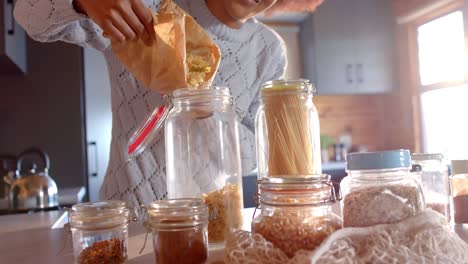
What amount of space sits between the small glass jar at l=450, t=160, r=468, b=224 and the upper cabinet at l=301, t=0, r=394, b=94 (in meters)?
2.65

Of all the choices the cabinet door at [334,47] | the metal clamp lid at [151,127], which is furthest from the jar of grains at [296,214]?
the cabinet door at [334,47]

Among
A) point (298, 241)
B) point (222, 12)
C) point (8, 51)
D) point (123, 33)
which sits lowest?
point (298, 241)

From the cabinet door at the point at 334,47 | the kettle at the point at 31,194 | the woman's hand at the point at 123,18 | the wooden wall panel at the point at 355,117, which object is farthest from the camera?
the wooden wall panel at the point at 355,117

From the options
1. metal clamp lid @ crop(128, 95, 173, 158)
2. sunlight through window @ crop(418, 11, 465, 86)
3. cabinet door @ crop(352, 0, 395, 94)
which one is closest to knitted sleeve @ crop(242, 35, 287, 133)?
metal clamp lid @ crop(128, 95, 173, 158)

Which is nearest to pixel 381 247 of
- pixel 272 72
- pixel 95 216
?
pixel 95 216

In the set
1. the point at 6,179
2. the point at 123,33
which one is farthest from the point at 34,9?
the point at 6,179

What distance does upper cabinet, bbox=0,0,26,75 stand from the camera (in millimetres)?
2082

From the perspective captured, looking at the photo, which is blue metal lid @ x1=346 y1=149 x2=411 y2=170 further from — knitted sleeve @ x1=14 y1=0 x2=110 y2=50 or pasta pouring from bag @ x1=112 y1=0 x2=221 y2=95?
knitted sleeve @ x1=14 y1=0 x2=110 y2=50

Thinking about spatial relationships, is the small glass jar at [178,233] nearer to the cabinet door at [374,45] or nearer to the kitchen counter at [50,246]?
the kitchen counter at [50,246]

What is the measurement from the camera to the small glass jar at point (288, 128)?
1.98 ft

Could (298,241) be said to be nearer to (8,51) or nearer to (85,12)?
(85,12)

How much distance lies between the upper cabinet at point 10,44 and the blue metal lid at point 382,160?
6.57 ft

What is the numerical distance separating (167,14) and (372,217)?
1.39 feet

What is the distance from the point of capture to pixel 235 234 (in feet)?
1.55
